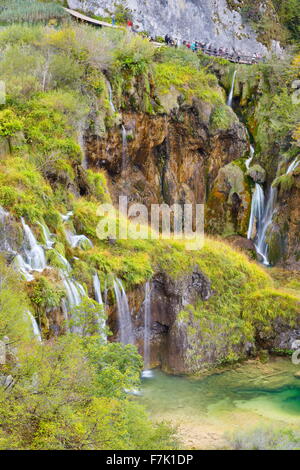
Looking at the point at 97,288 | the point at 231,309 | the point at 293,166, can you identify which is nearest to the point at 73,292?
the point at 97,288

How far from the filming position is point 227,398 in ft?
52.4

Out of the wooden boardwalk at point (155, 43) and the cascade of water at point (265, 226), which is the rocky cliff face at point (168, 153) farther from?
the wooden boardwalk at point (155, 43)

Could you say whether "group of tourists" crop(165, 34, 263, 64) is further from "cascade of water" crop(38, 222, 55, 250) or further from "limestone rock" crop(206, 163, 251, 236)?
"cascade of water" crop(38, 222, 55, 250)

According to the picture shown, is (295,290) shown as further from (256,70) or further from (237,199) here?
(256,70)

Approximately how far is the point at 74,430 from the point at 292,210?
821 inches

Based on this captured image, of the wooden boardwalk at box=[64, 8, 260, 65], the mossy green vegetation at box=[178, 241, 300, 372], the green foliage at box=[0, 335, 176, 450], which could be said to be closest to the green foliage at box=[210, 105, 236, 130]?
the wooden boardwalk at box=[64, 8, 260, 65]

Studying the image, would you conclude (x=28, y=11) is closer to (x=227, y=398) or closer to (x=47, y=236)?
(x=47, y=236)

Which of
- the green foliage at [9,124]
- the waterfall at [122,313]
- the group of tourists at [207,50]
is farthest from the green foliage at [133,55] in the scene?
the waterfall at [122,313]

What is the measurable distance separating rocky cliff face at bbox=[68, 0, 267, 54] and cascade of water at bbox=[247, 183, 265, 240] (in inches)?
641

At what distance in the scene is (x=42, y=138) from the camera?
64.2ft

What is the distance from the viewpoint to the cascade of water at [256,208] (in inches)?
1147

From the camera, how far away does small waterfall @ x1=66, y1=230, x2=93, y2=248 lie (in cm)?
1746

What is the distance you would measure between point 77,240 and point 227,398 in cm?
689

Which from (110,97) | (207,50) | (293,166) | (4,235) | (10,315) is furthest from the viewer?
(207,50)
